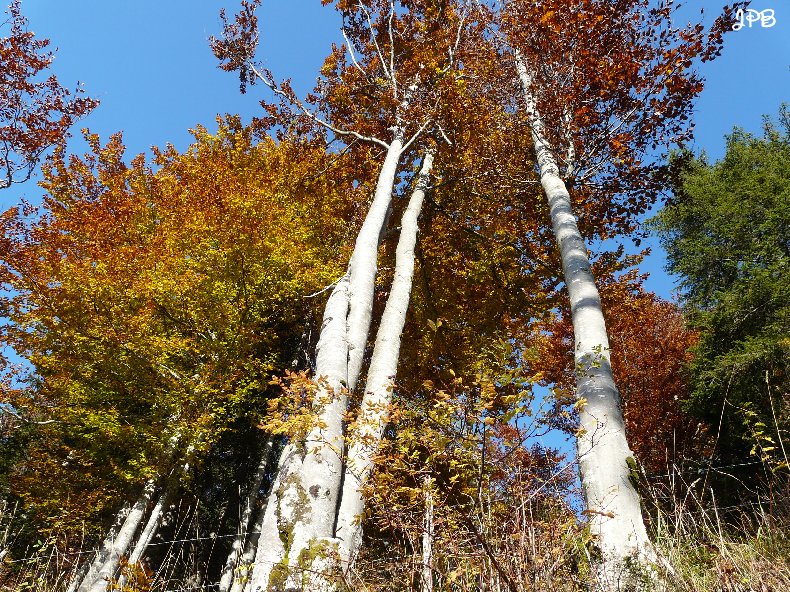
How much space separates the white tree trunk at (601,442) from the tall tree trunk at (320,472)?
1.75 m

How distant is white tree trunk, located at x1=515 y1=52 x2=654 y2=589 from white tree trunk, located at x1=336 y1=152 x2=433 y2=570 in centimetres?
142

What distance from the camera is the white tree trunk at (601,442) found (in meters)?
2.84

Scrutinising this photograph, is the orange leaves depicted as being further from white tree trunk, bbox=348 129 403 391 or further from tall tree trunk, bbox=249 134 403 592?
tall tree trunk, bbox=249 134 403 592

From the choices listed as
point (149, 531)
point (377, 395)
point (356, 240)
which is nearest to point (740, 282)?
point (356, 240)

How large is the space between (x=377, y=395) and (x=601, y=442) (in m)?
2.00

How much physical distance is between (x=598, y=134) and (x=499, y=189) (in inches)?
80.5

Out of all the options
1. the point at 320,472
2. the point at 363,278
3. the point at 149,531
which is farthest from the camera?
the point at 149,531

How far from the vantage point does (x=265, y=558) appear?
3086 millimetres

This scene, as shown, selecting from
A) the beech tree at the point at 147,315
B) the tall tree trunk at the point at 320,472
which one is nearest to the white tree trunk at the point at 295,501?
the tall tree trunk at the point at 320,472

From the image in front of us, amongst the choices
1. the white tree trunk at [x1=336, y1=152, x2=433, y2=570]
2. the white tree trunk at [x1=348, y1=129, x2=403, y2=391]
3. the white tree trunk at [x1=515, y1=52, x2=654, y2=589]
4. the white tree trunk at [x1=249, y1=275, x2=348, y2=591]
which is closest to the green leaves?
the white tree trunk at [x1=515, y1=52, x2=654, y2=589]

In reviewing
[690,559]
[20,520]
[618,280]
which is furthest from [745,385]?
[20,520]

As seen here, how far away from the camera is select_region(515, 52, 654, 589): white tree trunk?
284cm

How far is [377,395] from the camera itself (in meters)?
4.37

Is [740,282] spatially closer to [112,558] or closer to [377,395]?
[377,395]
